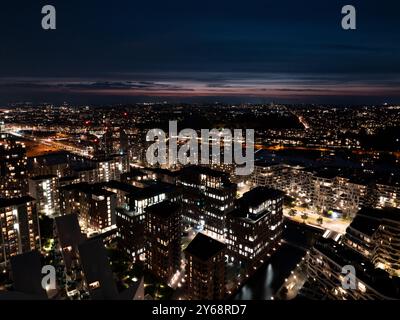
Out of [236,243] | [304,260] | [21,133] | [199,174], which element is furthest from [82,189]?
[21,133]

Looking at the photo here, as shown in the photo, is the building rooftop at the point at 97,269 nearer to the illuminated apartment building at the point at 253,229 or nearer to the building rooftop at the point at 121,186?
the illuminated apartment building at the point at 253,229

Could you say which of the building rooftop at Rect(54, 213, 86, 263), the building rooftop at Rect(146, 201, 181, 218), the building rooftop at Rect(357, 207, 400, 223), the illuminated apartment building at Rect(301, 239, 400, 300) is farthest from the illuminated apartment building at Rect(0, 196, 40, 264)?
the building rooftop at Rect(357, 207, 400, 223)

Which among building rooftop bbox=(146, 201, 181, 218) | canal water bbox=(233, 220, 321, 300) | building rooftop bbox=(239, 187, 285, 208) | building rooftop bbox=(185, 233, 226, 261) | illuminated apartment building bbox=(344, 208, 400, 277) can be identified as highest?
building rooftop bbox=(239, 187, 285, 208)

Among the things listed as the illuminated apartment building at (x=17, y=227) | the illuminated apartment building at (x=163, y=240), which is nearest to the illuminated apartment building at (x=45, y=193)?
the illuminated apartment building at (x=17, y=227)

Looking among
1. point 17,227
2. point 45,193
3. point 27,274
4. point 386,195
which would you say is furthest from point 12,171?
point 386,195

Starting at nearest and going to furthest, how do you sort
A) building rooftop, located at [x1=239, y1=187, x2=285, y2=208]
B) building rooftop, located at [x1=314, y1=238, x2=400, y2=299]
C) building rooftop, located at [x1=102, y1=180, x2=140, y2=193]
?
building rooftop, located at [x1=314, y1=238, x2=400, y2=299] < building rooftop, located at [x1=239, y1=187, x2=285, y2=208] < building rooftop, located at [x1=102, y1=180, x2=140, y2=193]

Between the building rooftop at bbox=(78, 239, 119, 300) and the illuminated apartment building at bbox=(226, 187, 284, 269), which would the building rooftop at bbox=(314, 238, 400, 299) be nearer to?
the illuminated apartment building at bbox=(226, 187, 284, 269)

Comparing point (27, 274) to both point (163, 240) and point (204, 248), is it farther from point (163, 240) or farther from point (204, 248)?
point (204, 248)
